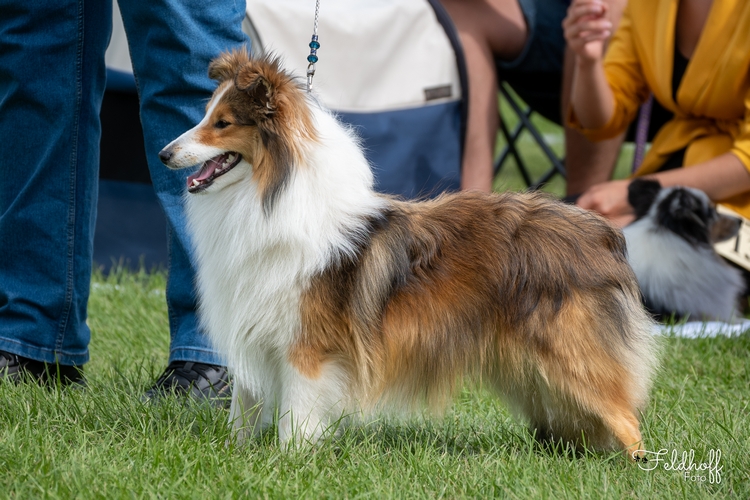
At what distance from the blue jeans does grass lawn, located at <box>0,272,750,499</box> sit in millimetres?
279

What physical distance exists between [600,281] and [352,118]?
2.51 meters

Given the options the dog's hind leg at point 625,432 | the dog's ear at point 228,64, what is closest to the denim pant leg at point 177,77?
the dog's ear at point 228,64

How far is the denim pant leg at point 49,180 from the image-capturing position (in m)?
3.00

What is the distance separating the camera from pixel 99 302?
449cm

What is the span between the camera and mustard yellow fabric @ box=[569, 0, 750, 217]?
4.23 meters

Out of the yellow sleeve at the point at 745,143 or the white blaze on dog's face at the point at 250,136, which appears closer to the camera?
the white blaze on dog's face at the point at 250,136

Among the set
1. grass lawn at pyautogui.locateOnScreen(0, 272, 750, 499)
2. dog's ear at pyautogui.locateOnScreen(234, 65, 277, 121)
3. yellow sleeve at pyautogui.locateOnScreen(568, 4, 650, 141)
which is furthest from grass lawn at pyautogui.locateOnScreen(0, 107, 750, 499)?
yellow sleeve at pyautogui.locateOnScreen(568, 4, 650, 141)

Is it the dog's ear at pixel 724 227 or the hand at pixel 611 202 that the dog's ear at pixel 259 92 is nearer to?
the hand at pixel 611 202

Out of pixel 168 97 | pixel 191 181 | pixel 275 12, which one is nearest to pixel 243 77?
pixel 191 181

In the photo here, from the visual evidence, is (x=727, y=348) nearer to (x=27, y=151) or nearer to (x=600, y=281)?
(x=600, y=281)

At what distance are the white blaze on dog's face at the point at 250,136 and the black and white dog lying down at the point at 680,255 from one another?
2.48 m

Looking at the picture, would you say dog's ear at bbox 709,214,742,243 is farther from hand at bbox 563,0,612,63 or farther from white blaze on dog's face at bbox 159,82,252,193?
white blaze on dog's face at bbox 159,82,252,193

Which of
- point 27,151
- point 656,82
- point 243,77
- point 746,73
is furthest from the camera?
point 656,82

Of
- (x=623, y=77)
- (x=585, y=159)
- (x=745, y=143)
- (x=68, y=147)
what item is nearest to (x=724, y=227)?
(x=745, y=143)
